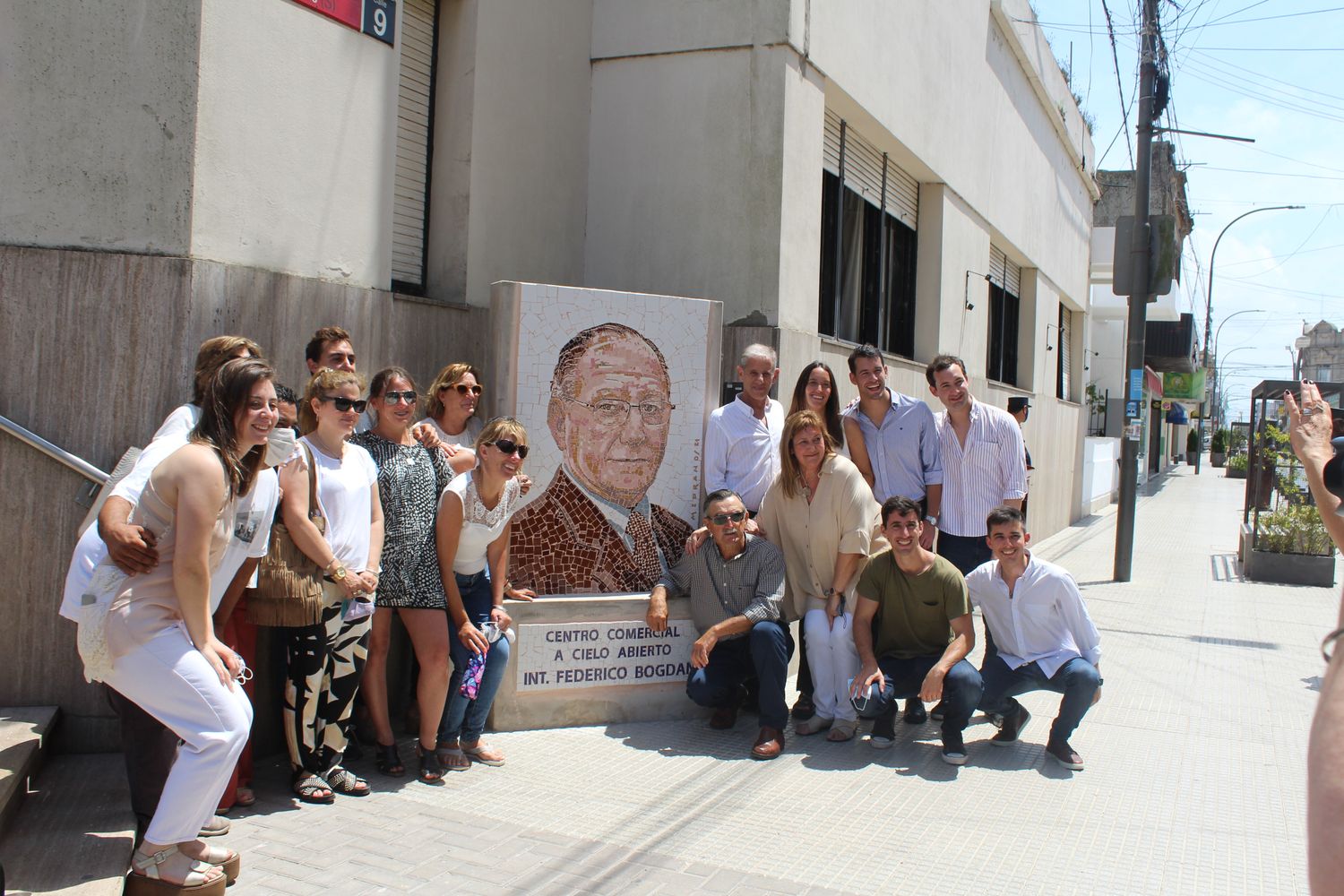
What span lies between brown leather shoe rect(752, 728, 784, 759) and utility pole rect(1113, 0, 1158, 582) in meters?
7.24

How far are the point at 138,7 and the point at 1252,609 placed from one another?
10.2 m

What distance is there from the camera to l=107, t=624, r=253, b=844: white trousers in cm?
337

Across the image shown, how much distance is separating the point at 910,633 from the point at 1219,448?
2266 inches

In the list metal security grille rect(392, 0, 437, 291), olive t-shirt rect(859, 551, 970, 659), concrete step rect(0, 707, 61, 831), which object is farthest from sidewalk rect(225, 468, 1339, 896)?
metal security grille rect(392, 0, 437, 291)

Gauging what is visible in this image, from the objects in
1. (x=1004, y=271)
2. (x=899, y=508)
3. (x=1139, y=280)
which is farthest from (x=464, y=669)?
(x=1004, y=271)

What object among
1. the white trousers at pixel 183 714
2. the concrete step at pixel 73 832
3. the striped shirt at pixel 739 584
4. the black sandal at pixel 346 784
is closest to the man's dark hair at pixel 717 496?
the striped shirt at pixel 739 584

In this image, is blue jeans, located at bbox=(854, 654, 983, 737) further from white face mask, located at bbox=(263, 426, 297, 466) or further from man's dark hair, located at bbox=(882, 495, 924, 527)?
white face mask, located at bbox=(263, 426, 297, 466)

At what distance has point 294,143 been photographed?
5387 mm

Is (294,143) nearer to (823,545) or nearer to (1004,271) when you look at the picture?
(823,545)

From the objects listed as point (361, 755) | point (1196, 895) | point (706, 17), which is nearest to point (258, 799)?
point (361, 755)

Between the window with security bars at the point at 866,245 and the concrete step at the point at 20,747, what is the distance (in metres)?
5.59

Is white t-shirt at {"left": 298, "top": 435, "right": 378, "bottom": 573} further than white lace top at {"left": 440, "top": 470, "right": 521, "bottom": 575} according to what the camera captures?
No

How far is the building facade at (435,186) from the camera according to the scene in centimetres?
480

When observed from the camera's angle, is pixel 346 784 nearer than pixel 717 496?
Yes
